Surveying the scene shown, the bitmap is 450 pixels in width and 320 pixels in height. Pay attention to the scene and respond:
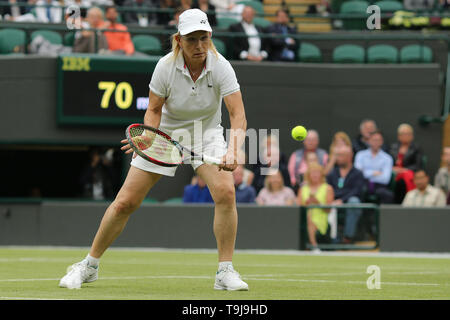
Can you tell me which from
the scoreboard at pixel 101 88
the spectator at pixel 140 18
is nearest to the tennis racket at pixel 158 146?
the scoreboard at pixel 101 88

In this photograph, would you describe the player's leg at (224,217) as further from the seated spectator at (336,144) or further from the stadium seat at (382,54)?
the stadium seat at (382,54)

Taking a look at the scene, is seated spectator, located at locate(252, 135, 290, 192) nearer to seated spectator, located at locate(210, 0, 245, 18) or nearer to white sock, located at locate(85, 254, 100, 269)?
seated spectator, located at locate(210, 0, 245, 18)

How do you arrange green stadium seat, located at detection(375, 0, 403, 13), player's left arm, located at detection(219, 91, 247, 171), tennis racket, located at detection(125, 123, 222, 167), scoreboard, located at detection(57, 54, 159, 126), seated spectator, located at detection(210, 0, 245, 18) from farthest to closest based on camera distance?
green stadium seat, located at detection(375, 0, 403, 13), seated spectator, located at detection(210, 0, 245, 18), scoreboard, located at detection(57, 54, 159, 126), tennis racket, located at detection(125, 123, 222, 167), player's left arm, located at detection(219, 91, 247, 171)

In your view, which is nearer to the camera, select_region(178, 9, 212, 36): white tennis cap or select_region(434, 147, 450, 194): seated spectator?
select_region(178, 9, 212, 36): white tennis cap

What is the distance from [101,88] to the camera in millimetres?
16344

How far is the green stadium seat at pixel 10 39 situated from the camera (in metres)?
16.4

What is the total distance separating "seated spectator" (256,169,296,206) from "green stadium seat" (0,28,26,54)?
4.61m

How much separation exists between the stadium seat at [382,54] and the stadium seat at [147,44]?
3774mm

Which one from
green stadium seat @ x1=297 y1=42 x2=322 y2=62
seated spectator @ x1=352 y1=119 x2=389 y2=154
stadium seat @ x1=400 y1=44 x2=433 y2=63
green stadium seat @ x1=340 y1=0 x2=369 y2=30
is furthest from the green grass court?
green stadium seat @ x1=340 y1=0 x2=369 y2=30

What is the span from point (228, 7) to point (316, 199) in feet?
18.8

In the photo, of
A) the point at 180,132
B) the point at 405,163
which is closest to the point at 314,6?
the point at 405,163

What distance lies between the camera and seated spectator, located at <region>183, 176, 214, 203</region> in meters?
15.9

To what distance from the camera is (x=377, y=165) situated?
15977mm

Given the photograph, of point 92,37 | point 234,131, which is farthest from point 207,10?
point 234,131
